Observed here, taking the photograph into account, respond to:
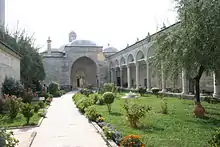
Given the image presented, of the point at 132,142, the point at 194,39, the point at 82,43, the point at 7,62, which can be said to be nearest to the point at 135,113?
the point at 132,142

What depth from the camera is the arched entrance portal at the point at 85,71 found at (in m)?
55.7

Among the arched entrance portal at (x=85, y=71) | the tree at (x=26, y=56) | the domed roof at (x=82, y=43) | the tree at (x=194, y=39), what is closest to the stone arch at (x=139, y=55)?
the tree at (x=26, y=56)

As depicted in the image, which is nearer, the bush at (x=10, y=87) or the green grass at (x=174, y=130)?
the green grass at (x=174, y=130)

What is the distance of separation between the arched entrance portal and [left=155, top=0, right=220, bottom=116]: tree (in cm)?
4125

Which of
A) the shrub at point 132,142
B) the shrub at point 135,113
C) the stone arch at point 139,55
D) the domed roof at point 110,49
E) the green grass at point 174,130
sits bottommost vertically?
the green grass at point 174,130

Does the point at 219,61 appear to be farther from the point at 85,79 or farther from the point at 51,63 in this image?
the point at 85,79

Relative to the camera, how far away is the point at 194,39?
38.6 feet

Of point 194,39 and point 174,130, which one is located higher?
point 194,39

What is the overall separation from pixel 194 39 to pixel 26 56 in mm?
21777

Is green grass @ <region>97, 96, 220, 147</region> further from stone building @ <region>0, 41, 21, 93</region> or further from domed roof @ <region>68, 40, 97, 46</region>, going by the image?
domed roof @ <region>68, 40, 97, 46</region>

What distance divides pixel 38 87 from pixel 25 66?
487 centimetres

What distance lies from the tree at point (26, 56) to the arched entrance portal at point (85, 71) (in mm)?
21503

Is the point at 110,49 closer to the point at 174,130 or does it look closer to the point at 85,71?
the point at 85,71

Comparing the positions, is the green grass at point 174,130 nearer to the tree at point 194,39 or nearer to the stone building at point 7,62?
the tree at point 194,39
